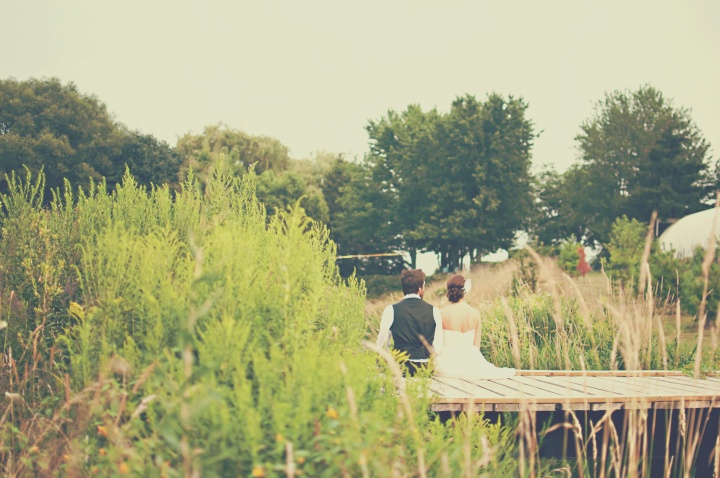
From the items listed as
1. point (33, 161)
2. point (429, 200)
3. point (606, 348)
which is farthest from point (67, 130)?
point (606, 348)

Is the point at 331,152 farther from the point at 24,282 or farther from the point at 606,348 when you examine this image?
the point at 24,282

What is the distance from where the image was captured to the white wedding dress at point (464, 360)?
7.57 metres

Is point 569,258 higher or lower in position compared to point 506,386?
higher

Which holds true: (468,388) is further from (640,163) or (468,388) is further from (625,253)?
(640,163)

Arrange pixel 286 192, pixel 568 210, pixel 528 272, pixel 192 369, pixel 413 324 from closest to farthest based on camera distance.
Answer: pixel 192 369 → pixel 413 324 → pixel 528 272 → pixel 286 192 → pixel 568 210

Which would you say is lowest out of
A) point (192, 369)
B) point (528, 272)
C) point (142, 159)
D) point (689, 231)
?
point (528, 272)

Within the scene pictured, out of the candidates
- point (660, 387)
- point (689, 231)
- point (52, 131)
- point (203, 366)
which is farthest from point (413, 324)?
point (689, 231)

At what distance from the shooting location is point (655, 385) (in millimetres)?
6098

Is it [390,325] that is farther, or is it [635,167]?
[635,167]

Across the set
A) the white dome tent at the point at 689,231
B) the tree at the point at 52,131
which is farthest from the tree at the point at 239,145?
the white dome tent at the point at 689,231

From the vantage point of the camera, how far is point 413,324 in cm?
704

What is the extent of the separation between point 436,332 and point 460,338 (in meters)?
1.10

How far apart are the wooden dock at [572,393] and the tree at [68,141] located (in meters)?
33.4

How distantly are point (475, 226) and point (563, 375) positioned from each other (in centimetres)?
3283
